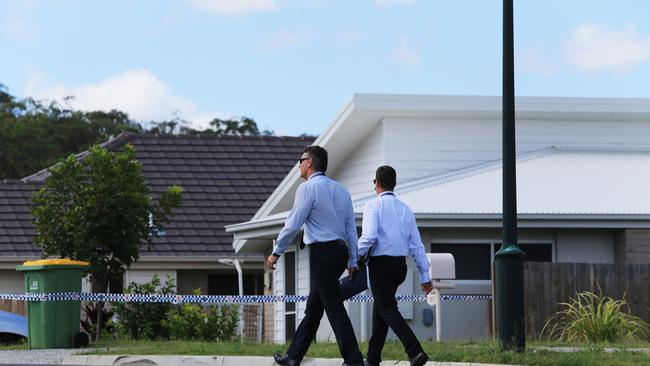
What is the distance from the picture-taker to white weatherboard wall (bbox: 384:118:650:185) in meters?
26.3

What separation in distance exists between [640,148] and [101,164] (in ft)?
37.9

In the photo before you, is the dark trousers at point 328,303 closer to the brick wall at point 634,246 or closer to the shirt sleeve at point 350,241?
the shirt sleeve at point 350,241

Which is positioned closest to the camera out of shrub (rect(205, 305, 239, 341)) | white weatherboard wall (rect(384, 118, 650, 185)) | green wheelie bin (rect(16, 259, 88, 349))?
green wheelie bin (rect(16, 259, 88, 349))

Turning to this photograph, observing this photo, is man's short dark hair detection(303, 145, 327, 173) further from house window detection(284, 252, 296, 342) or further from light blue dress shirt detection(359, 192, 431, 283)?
house window detection(284, 252, 296, 342)

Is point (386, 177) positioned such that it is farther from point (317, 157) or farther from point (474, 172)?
point (474, 172)

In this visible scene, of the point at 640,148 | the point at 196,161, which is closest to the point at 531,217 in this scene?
the point at 640,148

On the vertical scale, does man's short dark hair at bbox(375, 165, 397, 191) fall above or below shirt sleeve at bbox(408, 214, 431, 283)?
above

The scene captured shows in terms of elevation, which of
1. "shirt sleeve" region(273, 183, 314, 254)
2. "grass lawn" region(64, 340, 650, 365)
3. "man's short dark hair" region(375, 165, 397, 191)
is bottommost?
"grass lawn" region(64, 340, 650, 365)

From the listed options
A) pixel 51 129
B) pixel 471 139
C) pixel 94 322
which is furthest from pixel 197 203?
pixel 51 129

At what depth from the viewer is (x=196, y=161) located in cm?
3709

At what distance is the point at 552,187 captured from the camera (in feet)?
79.3

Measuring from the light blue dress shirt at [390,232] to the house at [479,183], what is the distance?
9.44 meters

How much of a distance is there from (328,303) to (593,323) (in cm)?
745

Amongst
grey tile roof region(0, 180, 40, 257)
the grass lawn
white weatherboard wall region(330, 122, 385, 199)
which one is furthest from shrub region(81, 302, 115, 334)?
grey tile roof region(0, 180, 40, 257)
